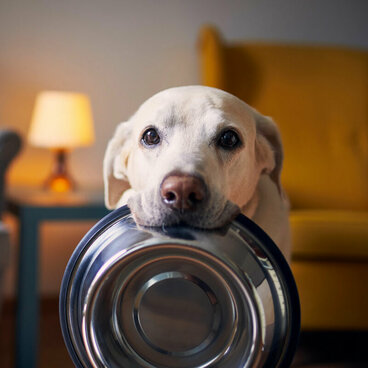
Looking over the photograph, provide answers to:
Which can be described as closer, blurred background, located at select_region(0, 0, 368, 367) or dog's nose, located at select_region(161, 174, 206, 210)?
dog's nose, located at select_region(161, 174, 206, 210)

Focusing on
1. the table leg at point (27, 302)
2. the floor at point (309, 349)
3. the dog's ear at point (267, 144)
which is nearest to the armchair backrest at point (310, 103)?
the floor at point (309, 349)

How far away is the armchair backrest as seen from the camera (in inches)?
119

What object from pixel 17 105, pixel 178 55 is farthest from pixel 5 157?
pixel 178 55

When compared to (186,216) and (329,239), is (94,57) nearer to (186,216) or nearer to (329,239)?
(329,239)

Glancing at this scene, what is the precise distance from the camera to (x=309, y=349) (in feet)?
8.55

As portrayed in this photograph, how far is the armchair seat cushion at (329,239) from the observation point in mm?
2193

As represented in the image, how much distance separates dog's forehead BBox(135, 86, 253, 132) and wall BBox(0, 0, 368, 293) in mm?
2241

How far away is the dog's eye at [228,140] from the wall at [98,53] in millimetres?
2309

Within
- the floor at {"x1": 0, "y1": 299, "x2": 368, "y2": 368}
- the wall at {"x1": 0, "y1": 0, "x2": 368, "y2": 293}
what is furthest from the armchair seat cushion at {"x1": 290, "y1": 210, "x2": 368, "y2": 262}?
the wall at {"x1": 0, "y1": 0, "x2": 368, "y2": 293}

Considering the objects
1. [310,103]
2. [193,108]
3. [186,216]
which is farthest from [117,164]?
[310,103]

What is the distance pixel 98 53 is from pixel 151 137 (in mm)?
2396

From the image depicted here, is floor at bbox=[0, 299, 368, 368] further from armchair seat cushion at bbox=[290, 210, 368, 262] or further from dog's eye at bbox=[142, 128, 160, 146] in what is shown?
dog's eye at bbox=[142, 128, 160, 146]

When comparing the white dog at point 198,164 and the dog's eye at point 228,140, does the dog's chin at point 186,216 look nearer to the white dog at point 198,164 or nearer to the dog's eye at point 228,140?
the white dog at point 198,164

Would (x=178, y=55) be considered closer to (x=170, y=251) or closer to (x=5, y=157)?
(x=5, y=157)
